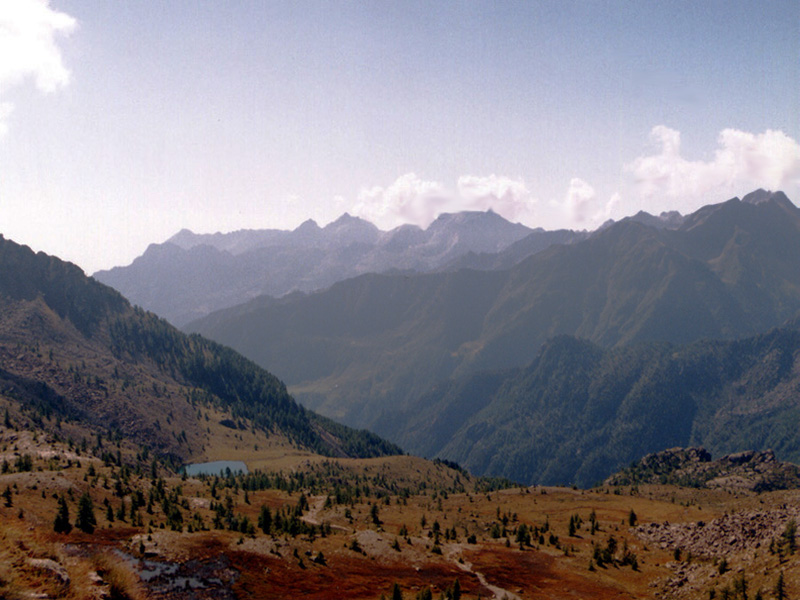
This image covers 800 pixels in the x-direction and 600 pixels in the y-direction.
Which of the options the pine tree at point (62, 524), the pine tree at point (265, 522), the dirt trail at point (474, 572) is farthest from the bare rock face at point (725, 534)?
the pine tree at point (62, 524)

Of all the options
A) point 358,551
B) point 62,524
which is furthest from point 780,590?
point 62,524

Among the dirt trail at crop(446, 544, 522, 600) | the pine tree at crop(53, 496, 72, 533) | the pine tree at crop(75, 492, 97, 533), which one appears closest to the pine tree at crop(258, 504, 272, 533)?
the pine tree at crop(75, 492, 97, 533)

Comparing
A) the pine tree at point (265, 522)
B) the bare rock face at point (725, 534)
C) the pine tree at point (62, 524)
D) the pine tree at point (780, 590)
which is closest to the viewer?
the pine tree at point (780, 590)

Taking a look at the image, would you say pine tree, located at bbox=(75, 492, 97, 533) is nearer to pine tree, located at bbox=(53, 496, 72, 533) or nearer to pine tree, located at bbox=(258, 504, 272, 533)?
pine tree, located at bbox=(53, 496, 72, 533)

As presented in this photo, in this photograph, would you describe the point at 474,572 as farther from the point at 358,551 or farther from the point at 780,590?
the point at 780,590

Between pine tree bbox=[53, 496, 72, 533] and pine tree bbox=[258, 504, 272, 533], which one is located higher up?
pine tree bbox=[53, 496, 72, 533]

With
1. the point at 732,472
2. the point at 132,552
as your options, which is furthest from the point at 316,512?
the point at 732,472

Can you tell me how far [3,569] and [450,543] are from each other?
2334 inches

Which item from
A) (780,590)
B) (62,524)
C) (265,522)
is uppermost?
(62,524)

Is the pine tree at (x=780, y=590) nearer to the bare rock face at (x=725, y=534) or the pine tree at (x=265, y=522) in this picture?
the bare rock face at (x=725, y=534)

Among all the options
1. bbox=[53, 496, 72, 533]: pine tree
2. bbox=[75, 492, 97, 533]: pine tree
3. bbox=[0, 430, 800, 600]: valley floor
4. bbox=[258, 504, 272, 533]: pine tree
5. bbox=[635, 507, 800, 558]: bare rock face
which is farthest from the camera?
bbox=[258, 504, 272, 533]: pine tree

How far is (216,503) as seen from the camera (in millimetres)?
100000

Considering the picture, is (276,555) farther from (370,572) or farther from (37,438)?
(37,438)

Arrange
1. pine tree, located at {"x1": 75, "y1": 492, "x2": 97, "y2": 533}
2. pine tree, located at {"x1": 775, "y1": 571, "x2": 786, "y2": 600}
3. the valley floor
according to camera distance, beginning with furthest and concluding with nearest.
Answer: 1. pine tree, located at {"x1": 75, "y1": 492, "x2": 97, "y2": 533}
2. pine tree, located at {"x1": 775, "y1": 571, "x2": 786, "y2": 600}
3. the valley floor
